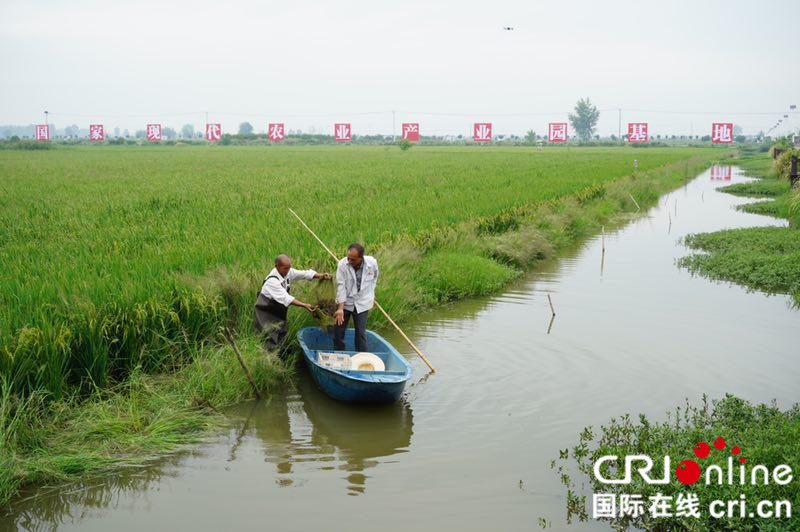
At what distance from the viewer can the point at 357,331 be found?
732cm

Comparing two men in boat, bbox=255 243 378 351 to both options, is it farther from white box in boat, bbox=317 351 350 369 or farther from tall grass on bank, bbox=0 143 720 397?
tall grass on bank, bbox=0 143 720 397

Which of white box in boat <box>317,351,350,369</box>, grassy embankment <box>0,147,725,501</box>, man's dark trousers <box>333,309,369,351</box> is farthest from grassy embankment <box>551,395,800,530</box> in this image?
grassy embankment <box>0,147,725,501</box>

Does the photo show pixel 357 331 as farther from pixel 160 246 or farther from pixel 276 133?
pixel 276 133

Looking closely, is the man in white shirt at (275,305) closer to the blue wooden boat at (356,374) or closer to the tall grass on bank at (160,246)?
the blue wooden boat at (356,374)

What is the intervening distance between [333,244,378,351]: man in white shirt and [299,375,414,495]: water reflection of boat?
718mm

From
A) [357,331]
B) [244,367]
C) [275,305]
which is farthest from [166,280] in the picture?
[357,331]

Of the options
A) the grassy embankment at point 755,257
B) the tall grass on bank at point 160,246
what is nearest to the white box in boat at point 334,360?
the tall grass on bank at point 160,246

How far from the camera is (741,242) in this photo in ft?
48.1

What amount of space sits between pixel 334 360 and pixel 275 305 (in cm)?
81

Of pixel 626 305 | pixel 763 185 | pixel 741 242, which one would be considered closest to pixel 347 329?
pixel 626 305

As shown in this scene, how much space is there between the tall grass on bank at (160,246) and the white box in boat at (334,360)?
1026 millimetres

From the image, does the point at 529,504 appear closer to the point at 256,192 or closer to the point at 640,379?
the point at 640,379

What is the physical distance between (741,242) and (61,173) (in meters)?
23.4

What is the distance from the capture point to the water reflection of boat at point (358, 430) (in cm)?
565
